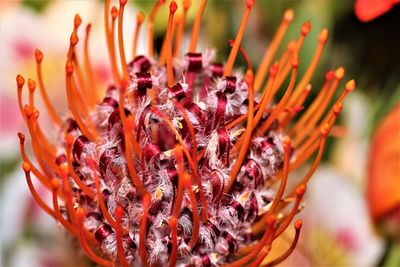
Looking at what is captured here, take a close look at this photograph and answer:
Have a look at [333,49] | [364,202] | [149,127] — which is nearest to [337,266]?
[364,202]

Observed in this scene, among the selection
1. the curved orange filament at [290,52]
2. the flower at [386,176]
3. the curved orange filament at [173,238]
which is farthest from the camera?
the flower at [386,176]

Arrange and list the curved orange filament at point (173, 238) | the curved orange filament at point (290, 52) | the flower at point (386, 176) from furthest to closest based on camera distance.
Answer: the flower at point (386, 176)
the curved orange filament at point (290, 52)
the curved orange filament at point (173, 238)

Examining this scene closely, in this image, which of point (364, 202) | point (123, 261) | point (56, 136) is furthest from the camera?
point (364, 202)

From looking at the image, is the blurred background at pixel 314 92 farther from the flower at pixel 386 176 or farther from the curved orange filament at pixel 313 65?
the curved orange filament at pixel 313 65

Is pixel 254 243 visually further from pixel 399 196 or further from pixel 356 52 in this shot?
pixel 356 52

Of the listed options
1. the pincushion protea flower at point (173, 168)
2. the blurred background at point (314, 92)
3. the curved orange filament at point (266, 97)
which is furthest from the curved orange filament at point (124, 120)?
the blurred background at point (314, 92)

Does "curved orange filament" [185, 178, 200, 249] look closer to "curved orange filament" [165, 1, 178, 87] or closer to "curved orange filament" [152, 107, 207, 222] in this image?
Result: "curved orange filament" [152, 107, 207, 222]

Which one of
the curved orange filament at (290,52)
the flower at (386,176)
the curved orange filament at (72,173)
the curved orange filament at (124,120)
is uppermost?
the curved orange filament at (290,52)
